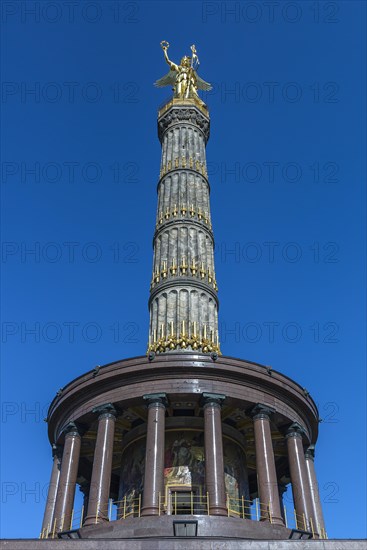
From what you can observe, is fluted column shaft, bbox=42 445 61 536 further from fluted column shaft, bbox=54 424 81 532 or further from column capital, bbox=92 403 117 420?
column capital, bbox=92 403 117 420

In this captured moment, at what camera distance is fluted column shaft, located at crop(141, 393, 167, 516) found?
2052 cm

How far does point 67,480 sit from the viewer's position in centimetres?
2331

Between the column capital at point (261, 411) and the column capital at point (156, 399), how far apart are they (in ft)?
11.7

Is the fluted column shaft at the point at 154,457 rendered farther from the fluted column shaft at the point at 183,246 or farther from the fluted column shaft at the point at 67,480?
the fluted column shaft at the point at 183,246

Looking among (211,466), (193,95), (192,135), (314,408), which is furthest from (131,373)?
(193,95)

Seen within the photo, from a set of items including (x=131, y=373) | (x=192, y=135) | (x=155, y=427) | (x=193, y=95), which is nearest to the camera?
(x=155, y=427)

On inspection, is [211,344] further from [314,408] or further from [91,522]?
[91,522]

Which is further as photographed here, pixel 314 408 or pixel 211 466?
pixel 314 408

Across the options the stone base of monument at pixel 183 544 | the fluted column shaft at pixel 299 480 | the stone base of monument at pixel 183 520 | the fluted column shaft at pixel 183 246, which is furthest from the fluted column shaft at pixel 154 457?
the fluted column shaft at pixel 183 246

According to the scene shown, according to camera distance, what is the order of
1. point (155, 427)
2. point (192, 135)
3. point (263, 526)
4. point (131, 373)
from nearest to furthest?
1. point (263, 526)
2. point (155, 427)
3. point (131, 373)
4. point (192, 135)

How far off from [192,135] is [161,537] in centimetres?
2694

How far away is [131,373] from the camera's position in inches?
947

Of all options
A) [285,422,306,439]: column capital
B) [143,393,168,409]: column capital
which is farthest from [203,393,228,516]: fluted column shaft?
[285,422,306,439]: column capital

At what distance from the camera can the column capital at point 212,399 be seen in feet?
76.3
